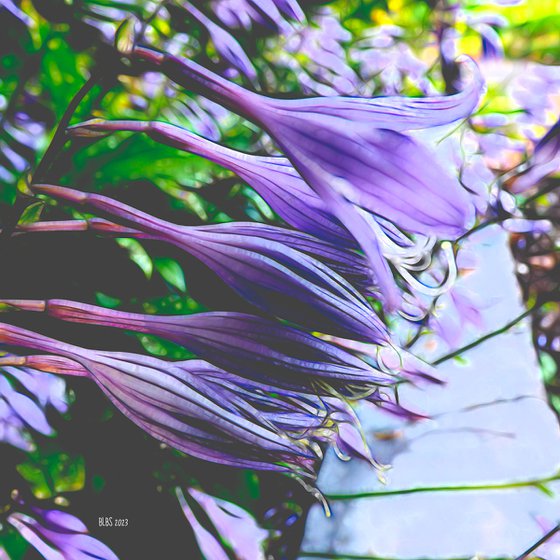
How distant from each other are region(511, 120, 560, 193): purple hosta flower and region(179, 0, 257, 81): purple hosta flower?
214 millimetres

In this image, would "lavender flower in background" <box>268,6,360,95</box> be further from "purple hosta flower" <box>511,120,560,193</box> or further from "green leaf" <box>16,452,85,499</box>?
"green leaf" <box>16,452,85,499</box>

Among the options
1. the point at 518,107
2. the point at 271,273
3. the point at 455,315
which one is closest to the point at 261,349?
the point at 271,273

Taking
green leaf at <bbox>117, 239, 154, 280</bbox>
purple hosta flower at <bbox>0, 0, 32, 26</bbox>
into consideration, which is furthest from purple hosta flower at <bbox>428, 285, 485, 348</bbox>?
purple hosta flower at <bbox>0, 0, 32, 26</bbox>

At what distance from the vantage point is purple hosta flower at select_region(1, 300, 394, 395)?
0.40 m

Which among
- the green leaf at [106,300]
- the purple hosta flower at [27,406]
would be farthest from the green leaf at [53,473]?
the green leaf at [106,300]

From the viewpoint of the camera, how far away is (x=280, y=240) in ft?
1.33

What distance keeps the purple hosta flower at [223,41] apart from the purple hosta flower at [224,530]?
0.33m

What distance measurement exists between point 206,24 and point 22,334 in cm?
26

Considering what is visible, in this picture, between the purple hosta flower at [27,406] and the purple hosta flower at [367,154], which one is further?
the purple hosta flower at [27,406]

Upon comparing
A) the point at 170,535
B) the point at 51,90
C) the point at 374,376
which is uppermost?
the point at 51,90

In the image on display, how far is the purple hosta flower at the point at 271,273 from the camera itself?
39 cm

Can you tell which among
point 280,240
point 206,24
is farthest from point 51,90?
point 280,240

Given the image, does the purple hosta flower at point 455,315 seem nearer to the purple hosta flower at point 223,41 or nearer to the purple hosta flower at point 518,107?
the purple hosta flower at point 518,107

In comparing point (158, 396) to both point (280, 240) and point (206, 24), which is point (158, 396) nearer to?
point (280, 240)
